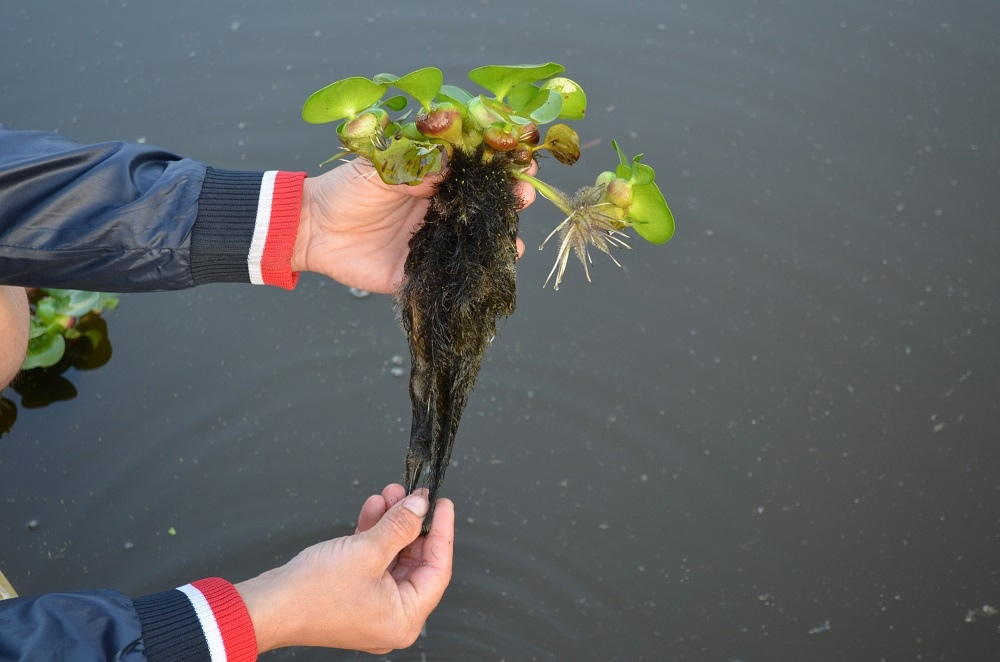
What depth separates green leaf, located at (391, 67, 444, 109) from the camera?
3.10 feet

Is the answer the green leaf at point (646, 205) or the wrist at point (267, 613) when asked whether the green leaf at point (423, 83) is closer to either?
the green leaf at point (646, 205)

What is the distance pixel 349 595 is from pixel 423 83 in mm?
660

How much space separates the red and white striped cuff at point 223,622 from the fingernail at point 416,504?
245 millimetres

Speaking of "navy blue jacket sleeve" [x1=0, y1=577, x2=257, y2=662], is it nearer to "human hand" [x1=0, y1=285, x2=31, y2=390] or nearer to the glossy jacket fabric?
the glossy jacket fabric

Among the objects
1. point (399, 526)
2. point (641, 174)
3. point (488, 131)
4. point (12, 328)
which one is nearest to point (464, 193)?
point (488, 131)

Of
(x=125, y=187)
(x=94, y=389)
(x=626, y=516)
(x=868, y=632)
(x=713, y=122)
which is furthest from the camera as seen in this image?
(x=713, y=122)

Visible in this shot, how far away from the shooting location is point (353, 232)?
1326 mm

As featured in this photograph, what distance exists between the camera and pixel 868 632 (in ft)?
4.86

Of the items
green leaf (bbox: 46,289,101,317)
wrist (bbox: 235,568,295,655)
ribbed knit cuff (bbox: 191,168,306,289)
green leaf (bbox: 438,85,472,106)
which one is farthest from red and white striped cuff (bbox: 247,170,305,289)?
green leaf (bbox: 46,289,101,317)

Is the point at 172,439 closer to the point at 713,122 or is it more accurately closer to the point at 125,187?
the point at 125,187

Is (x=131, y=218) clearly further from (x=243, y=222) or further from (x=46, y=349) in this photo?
(x=46, y=349)

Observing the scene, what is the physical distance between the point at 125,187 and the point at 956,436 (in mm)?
1479

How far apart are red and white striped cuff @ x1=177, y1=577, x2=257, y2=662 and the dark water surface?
0.43 metres

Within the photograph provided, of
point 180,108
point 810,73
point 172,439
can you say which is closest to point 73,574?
point 172,439
